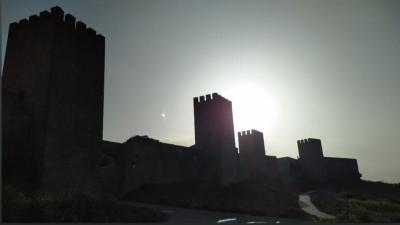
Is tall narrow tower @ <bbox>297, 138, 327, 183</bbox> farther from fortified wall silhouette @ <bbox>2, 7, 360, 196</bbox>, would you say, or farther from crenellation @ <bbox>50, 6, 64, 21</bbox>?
crenellation @ <bbox>50, 6, 64, 21</bbox>

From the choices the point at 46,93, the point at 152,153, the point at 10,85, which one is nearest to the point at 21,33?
the point at 10,85

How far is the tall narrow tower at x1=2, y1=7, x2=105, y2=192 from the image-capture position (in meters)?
13.3

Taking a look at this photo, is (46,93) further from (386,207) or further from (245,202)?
(386,207)

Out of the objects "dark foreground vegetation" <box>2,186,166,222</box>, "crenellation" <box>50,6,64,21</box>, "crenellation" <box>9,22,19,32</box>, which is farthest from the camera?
"crenellation" <box>9,22,19,32</box>

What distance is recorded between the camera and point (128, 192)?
21.9 m

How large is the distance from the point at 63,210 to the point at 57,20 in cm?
974

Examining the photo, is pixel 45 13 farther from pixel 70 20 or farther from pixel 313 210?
pixel 313 210

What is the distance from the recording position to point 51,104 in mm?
14141

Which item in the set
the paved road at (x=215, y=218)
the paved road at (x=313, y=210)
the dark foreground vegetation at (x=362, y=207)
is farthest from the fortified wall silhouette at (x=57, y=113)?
the dark foreground vegetation at (x=362, y=207)

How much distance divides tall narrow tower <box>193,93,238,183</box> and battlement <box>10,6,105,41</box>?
14.8m

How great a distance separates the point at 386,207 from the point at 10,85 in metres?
25.1

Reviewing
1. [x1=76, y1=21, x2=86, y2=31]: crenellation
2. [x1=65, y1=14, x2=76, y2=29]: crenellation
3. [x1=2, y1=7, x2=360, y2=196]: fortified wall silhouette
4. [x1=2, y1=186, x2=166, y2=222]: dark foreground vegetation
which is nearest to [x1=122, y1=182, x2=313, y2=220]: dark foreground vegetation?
[x1=2, y1=7, x2=360, y2=196]: fortified wall silhouette

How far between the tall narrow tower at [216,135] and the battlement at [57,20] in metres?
14.8

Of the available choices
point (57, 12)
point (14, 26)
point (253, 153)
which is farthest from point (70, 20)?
point (253, 153)
